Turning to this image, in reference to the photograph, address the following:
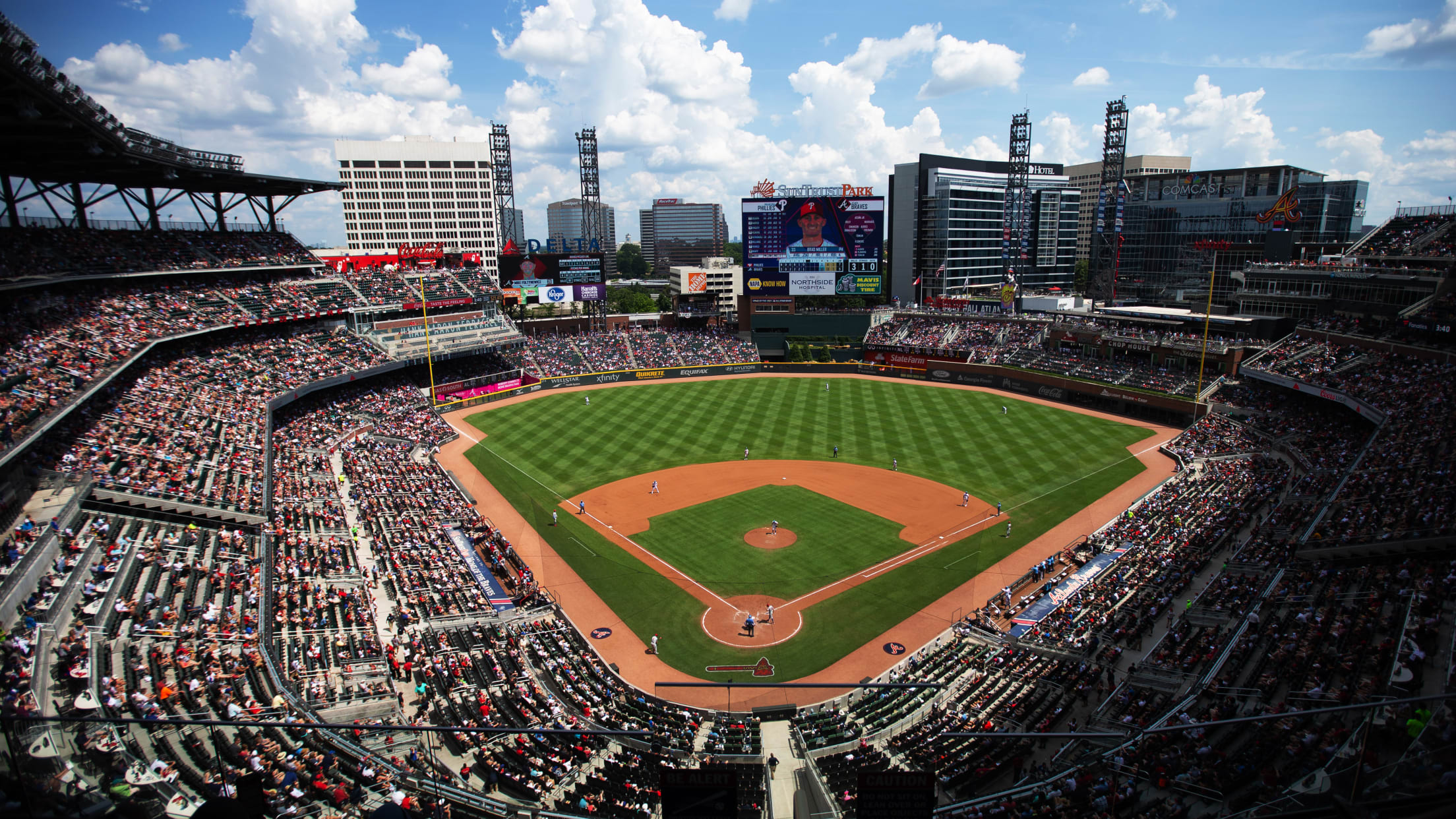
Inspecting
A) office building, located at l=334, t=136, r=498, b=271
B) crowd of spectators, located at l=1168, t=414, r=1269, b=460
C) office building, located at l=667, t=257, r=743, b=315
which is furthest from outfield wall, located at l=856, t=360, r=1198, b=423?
office building, located at l=334, t=136, r=498, b=271

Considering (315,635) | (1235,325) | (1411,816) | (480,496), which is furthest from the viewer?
(1235,325)

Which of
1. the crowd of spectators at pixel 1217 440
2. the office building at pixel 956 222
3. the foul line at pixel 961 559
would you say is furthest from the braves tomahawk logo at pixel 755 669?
the office building at pixel 956 222

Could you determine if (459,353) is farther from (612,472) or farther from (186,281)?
(612,472)

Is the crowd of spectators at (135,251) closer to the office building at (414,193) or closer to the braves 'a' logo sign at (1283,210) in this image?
the office building at (414,193)

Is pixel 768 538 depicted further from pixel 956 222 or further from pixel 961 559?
pixel 956 222

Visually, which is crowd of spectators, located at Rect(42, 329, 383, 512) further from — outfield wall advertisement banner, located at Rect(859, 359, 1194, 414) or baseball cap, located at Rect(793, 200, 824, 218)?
outfield wall advertisement banner, located at Rect(859, 359, 1194, 414)

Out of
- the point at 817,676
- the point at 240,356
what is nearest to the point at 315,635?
the point at 817,676
